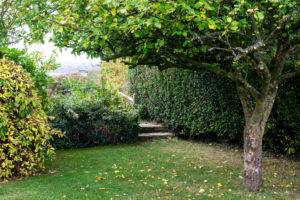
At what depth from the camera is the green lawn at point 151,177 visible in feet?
15.1

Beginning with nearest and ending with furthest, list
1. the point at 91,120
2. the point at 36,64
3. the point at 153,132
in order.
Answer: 1. the point at 36,64
2. the point at 91,120
3. the point at 153,132

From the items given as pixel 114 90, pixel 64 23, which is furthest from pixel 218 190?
pixel 114 90

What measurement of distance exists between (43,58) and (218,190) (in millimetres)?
5150

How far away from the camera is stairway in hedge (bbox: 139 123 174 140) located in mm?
10544

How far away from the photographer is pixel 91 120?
9422 mm

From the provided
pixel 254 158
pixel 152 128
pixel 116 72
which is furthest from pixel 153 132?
pixel 116 72

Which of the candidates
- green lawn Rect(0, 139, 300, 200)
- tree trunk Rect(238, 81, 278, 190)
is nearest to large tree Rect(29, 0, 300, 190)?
tree trunk Rect(238, 81, 278, 190)

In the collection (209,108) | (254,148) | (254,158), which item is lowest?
(254,158)

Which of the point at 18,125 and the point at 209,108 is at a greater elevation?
the point at 209,108

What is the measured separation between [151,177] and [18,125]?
2.72 metres

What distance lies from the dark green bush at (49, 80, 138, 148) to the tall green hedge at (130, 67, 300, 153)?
1829 millimetres

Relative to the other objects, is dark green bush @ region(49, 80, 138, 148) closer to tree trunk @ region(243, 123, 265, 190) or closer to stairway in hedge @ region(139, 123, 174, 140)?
stairway in hedge @ region(139, 123, 174, 140)

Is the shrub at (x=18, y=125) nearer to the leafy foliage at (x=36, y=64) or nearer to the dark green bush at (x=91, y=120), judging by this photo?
the leafy foliage at (x=36, y=64)

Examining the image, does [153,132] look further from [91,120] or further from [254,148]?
[254,148]
